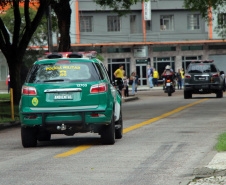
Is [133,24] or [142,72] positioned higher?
[133,24]

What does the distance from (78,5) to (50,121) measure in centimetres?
5061

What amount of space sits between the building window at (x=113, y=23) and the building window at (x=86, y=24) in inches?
69.3

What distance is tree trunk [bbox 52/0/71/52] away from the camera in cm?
2855

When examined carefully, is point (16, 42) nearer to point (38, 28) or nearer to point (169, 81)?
point (169, 81)

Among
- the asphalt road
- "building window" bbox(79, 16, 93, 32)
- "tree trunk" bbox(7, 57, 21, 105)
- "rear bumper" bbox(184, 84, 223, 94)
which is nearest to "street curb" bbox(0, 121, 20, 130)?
the asphalt road

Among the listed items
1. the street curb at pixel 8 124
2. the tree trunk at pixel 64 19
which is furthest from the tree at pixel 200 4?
the street curb at pixel 8 124

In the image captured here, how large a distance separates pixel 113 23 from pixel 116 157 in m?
52.9

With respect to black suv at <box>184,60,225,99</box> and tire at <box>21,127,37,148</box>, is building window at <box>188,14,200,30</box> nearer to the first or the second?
black suv at <box>184,60,225,99</box>

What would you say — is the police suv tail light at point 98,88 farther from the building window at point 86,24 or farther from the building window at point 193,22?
the building window at point 193,22

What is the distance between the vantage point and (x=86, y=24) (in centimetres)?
6147

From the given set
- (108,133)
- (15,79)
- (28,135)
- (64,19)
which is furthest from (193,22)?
(28,135)

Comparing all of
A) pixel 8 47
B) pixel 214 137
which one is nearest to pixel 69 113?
pixel 214 137

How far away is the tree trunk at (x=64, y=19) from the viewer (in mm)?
28547

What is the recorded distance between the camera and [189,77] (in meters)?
31.9
